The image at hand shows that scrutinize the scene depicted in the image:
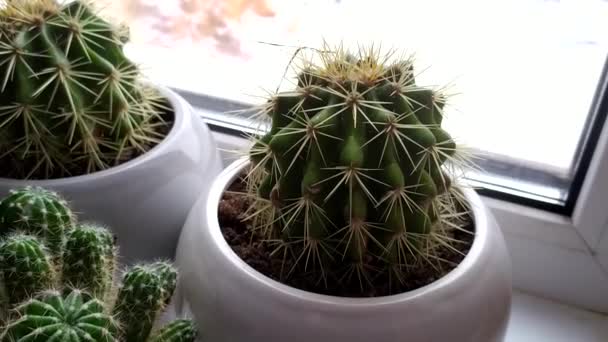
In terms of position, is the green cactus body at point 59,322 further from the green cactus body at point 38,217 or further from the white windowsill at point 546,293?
the white windowsill at point 546,293

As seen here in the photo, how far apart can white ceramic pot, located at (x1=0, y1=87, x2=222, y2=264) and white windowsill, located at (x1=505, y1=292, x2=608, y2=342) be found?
0.42 metres

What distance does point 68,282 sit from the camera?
0.53 metres

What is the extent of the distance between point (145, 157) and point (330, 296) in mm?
261

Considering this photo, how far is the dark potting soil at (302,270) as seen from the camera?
0.59 meters

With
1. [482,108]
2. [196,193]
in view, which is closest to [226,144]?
[196,193]

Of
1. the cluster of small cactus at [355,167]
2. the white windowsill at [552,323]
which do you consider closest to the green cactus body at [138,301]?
the cluster of small cactus at [355,167]

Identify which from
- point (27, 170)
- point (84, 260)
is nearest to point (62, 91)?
point (27, 170)

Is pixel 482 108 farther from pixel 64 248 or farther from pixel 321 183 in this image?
pixel 64 248

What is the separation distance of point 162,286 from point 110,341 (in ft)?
0.36

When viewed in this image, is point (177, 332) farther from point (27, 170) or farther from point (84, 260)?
point (27, 170)

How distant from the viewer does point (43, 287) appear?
19.9 inches

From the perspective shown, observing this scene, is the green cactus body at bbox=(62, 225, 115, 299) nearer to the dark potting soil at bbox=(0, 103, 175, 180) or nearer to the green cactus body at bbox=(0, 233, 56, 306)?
the green cactus body at bbox=(0, 233, 56, 306)

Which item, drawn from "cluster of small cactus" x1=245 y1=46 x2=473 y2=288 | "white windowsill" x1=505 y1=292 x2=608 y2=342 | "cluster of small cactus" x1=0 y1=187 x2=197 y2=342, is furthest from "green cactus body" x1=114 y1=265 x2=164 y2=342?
"white windowsill" x1=505 y1=292 x2=608 y2=342

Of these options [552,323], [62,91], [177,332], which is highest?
[62,91]
